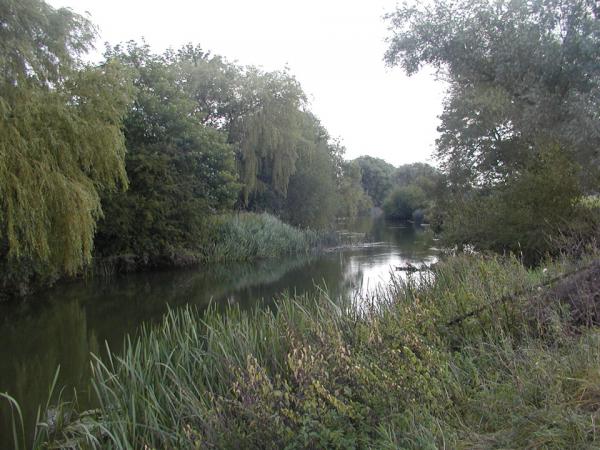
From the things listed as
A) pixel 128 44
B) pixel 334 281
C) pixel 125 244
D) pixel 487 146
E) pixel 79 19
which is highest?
pixel 128 44

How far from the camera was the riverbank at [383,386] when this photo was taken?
3051 mm

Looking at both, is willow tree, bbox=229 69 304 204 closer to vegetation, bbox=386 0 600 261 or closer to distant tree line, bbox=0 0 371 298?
distant tree line, bbox=0 0 371 298

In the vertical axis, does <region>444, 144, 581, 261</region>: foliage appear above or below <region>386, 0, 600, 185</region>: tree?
below

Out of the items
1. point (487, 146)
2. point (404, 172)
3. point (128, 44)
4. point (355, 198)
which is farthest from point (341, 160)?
point (404, 172)

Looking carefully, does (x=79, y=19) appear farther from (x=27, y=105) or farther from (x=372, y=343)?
(x=372, y=343)

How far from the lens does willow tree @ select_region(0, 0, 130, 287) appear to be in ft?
32.4

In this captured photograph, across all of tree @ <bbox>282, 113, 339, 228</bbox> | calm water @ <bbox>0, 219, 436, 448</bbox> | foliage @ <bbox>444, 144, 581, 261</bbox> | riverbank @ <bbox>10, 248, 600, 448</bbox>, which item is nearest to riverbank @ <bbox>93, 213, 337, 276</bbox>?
calm water @ <bbox>0, 219, 436, 448</bbox>

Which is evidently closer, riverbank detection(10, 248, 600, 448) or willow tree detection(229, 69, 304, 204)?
riverbank detection(10, 248, 600, 448)

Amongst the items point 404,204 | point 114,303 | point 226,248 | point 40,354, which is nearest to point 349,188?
point 226,248

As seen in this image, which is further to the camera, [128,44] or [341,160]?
[341,160]

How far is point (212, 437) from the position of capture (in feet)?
10.6

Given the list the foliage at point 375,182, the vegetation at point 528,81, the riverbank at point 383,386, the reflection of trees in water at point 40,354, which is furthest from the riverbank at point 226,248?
the foliage at point 375,182

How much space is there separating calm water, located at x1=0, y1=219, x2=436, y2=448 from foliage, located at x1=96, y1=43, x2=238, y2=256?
154 cm

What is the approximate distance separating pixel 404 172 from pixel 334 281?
248 feet
